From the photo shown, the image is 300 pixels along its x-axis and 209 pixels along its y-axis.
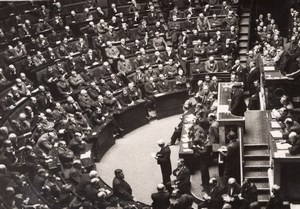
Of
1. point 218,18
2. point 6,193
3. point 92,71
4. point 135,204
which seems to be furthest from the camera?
point 218,18

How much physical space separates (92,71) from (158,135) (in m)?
3.69

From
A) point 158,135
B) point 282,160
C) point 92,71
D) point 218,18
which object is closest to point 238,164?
point 282,160

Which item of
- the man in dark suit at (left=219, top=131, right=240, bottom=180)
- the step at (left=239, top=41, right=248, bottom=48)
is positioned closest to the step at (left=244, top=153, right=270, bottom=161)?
the man in dark suit at (left=219, top=131, right=240, bottom=180)

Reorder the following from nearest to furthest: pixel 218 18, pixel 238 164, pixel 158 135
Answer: pixel 238 164 → pixel 158 135 → pixel 218 18

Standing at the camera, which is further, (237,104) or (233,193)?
(237,104)

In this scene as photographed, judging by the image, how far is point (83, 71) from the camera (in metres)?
17.7

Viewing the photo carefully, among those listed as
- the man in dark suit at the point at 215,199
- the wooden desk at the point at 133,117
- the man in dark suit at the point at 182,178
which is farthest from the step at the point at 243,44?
the man in dark suit at the point at 215,199

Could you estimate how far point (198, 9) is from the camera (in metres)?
22.0

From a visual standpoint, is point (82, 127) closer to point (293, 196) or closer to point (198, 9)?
point (293, 196)

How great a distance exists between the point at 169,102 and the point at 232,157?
6.16 metres

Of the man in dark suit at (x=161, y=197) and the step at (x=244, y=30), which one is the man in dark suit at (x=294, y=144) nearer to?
the man in dark suit at (x=161, y=197)

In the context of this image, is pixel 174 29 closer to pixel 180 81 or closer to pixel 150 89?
pixel 180 81

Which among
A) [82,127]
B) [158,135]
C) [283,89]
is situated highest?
[283,89]

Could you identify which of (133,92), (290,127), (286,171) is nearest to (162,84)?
(133,92)
